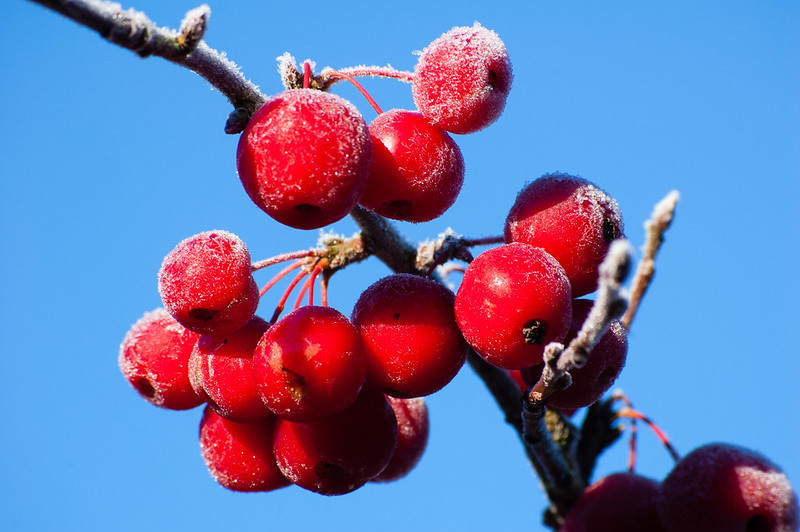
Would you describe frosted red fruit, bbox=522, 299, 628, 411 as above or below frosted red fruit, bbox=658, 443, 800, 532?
above

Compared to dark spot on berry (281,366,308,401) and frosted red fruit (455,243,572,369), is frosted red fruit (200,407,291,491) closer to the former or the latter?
dark spot on berry (281,366,308,401)

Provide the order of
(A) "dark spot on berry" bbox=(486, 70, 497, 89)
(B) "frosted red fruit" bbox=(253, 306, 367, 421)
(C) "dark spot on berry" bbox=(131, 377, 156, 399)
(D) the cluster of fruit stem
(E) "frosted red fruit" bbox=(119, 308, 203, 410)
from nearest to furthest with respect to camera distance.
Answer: (D) the cluster of fruit stem < (B) "frosted red fruit" bbox=(253, 306, 367, 421) < (A) "dark spot on berry" bbox=(486, 70, 497, 89) < (E) "frosted red fruit" bbox=(119, 308, 203, 410) < (C) "dark spot on berry" bbox=(131, 377, 156, 399)

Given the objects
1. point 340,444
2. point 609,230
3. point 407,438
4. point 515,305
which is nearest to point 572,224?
point 609,230

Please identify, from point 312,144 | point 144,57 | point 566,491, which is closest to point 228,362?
point 312,144

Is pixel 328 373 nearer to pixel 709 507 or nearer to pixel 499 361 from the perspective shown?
pixel 499 361

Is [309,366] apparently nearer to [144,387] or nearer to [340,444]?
[340,444]

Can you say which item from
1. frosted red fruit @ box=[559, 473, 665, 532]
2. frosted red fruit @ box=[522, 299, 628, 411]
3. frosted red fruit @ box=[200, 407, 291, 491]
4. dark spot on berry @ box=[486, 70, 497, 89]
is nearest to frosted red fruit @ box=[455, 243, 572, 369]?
frosted red fruit @ box=[522, 299, 628, 411]
